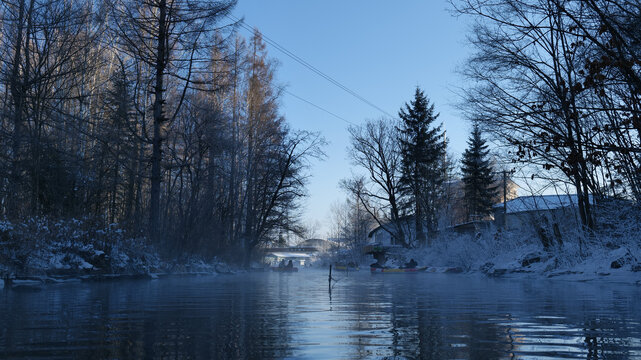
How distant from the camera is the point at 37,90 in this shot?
18781 millimetres

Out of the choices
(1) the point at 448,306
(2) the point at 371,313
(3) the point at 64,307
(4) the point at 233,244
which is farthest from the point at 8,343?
(4) the point at 233,244

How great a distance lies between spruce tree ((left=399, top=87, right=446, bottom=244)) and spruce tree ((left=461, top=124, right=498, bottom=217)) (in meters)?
8.13

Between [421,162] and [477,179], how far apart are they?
11984mm

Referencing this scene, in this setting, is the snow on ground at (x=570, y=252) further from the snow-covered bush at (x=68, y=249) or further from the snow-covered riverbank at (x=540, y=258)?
the snow-covered bush at (x=68, y=249)

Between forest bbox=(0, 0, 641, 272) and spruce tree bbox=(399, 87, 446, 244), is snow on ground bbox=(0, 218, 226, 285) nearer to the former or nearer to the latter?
forest bbox=(0, 0, 641, 272)

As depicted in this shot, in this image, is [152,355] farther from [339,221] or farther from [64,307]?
[339,221]

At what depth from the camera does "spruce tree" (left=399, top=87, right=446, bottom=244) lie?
144 ft

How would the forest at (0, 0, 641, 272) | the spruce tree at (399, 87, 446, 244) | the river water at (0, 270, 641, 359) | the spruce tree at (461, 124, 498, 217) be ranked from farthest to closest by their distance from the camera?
the spruce tree at (461, 124, 498, 217) → the spruce tree at (399, 87, 446, 244) → the forest at (0, 0, 641, 272) → the river water at (0, 270, 641, 359)

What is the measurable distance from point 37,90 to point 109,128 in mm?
4517

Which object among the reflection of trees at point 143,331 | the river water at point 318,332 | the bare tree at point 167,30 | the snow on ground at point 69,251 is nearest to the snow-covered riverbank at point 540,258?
the river water at point 318,332

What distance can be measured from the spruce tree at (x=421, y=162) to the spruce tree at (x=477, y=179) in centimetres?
813

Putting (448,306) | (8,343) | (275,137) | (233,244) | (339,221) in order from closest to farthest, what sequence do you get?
(8,343) → (448,306) → (233,244) → (275,137) → (339,221)

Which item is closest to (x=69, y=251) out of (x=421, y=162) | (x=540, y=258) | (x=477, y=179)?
(x=540, y=258)

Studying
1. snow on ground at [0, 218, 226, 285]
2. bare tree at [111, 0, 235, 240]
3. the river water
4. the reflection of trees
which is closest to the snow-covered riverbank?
the river water
